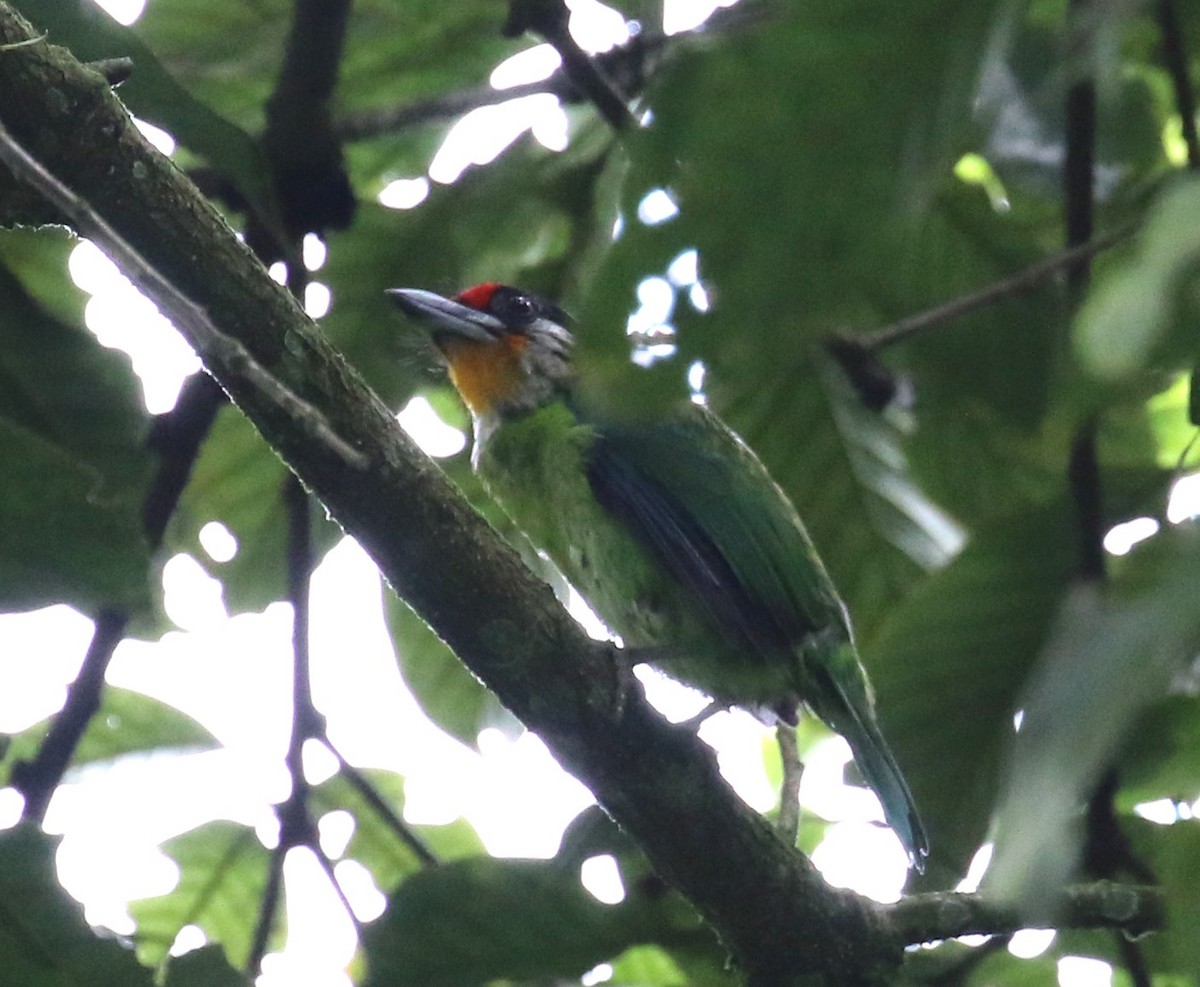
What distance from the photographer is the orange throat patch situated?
3861 millimetres

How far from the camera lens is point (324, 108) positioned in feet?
11.7

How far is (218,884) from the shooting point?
12.1ft

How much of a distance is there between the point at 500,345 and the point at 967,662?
183 centimetres

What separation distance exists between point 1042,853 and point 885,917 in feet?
6.54

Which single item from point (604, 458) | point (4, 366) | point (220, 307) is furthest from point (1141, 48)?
→ point (4, 366)

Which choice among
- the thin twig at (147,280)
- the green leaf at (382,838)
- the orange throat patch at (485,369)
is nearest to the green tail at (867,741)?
the green leaf at (382,838)

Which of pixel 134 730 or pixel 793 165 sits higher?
pixel 134 730

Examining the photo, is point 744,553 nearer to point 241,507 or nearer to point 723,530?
point 723,530

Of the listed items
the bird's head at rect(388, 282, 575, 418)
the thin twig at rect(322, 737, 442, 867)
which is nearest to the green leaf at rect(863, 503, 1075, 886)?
the thin twig at rect(322, 737, 442, 867)

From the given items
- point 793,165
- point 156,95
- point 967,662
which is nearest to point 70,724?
point 156,95

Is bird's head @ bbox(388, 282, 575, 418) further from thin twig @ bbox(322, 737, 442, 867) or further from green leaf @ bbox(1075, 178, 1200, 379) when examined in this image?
green leaf @ bbox(1075, 178, 1200, 379)

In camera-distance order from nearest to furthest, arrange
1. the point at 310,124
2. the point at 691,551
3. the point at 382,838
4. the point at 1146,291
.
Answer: the point at 1146,291
the point at 691,551
the point at 310,124
the point at 382,838

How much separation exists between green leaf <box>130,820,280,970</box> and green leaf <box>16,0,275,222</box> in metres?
1.46

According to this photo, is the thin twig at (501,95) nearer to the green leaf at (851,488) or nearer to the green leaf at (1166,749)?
the green leaf at (851,488)
